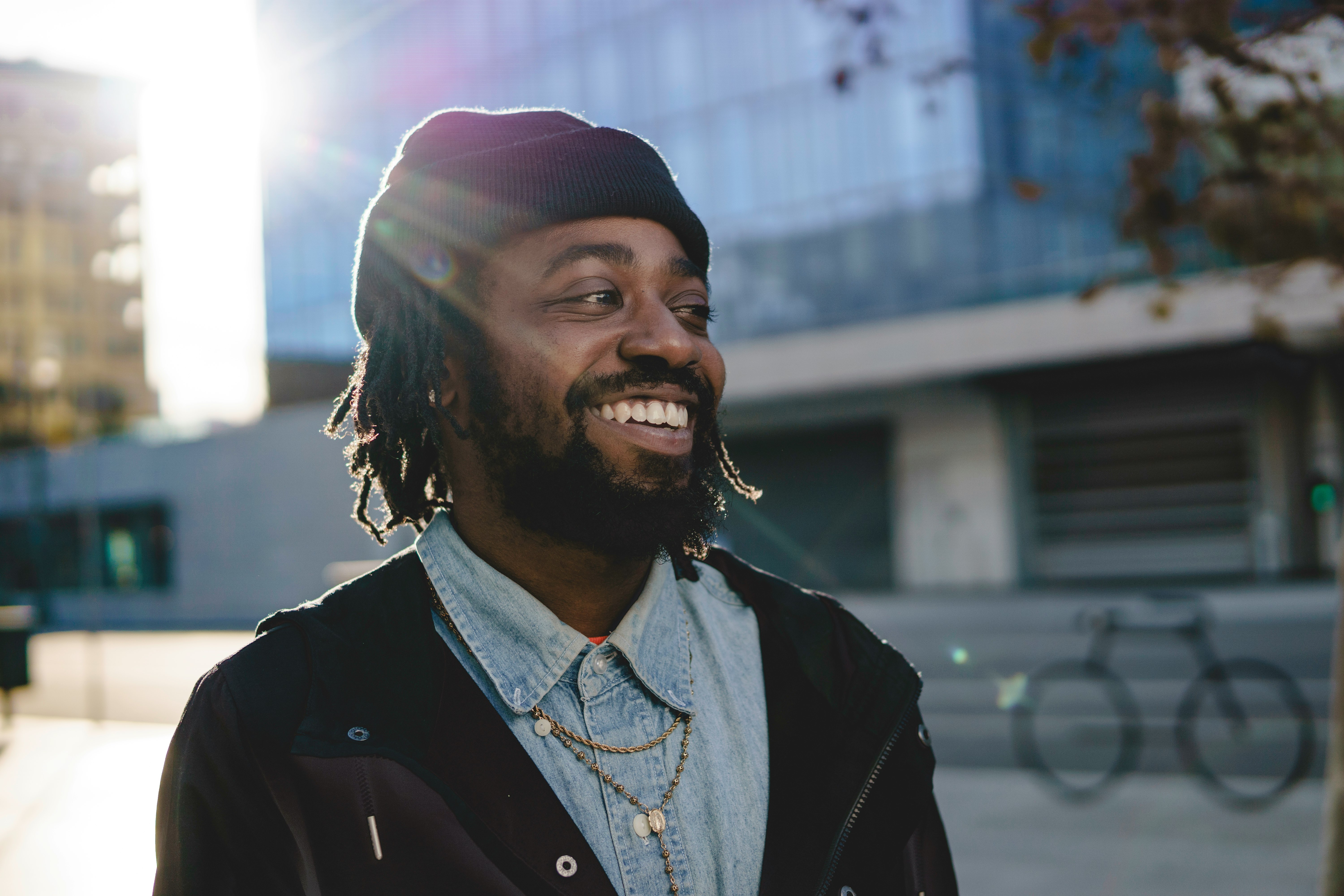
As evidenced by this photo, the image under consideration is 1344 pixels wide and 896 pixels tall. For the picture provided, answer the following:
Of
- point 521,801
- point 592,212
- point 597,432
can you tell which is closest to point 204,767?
point 521,801

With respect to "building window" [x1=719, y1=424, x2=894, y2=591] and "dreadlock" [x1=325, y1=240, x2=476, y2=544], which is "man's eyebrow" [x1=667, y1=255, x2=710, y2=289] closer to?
"dreadlock" [x1=325, y1=240, x2=476, y2=544]

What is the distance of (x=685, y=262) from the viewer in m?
1.87

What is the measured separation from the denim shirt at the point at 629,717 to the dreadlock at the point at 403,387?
26 cm

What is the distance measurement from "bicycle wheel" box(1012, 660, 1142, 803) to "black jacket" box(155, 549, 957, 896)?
5970 mm

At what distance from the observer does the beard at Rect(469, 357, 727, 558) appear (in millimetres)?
1739

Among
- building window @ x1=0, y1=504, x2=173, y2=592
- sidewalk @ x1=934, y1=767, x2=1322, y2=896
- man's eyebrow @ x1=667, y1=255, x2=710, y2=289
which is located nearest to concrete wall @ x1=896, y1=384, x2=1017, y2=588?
sidewalk @ x1=934, y1=767, x2=1322, y2=896

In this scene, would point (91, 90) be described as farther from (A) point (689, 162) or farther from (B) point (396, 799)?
(B) point (396, 799)

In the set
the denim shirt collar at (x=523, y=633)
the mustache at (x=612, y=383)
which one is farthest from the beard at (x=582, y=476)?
the denim shirt collar at (x=523, y=633)

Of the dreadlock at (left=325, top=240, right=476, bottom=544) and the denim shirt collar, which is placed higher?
the dreadlock at (left=325, top=240, right=476, bottom=544)

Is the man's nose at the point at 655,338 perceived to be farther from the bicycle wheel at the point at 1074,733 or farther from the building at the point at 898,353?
the building at the point at 898,353

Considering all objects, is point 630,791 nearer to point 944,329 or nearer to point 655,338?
point 655,338

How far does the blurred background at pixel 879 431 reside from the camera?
31.6ft

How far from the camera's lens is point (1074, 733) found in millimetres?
7887

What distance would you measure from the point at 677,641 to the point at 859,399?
86.8 feet
